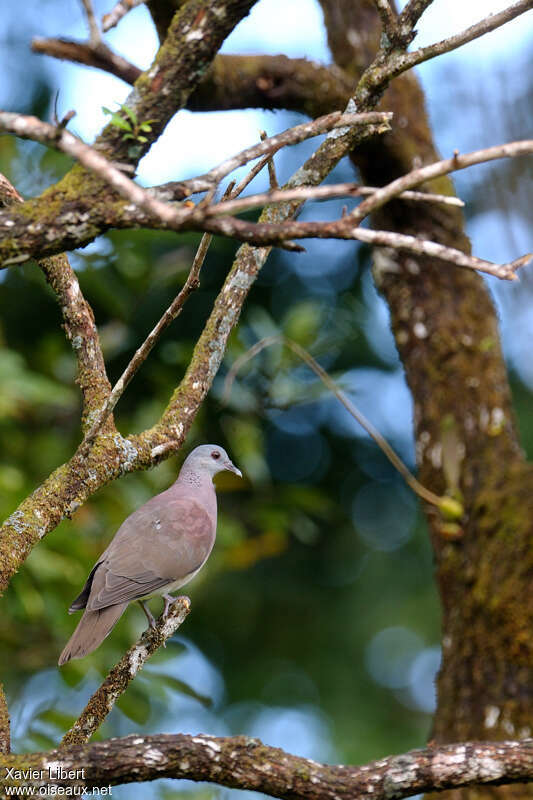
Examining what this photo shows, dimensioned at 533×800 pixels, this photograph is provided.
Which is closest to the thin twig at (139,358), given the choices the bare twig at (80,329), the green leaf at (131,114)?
the bare twig at (80,329)

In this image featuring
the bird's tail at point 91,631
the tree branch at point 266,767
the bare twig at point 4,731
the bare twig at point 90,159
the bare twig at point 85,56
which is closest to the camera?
the bare twig at point 90,159

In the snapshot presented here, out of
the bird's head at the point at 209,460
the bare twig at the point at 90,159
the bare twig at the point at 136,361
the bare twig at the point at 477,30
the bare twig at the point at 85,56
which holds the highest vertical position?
the bare twig at the point at 85,56

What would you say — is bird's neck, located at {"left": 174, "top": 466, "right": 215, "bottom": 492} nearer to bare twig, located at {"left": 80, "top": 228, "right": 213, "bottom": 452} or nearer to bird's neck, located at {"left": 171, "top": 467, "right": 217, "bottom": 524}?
bird's neck, located at {"left": 171, "top": 467, "right": 217, "bottom": 524}

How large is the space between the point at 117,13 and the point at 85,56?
75.9 inches

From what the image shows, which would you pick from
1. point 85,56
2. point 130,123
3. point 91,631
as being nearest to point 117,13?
point 130,123

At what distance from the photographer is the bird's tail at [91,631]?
2404 mm

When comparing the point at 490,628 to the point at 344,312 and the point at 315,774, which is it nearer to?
the point at 315,774

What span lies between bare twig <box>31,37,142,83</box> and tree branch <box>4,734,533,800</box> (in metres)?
2.10

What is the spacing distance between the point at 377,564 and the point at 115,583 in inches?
194

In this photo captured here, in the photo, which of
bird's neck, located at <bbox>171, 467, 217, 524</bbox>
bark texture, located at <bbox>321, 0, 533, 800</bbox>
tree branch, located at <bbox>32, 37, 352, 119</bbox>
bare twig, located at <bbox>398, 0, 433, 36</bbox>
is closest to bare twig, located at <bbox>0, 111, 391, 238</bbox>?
bare twig, located at <bbox>398, 0, 433, 36</bbox>

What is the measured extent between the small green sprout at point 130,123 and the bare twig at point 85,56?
1.33 meters

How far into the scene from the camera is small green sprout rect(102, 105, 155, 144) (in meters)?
→ 1.63

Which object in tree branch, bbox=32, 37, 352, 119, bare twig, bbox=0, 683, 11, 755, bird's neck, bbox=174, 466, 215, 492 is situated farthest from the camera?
tree branch, bbox=32, 37, 352, 119

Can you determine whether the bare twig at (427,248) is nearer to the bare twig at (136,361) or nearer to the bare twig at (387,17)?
the bare twig at (136,361)
